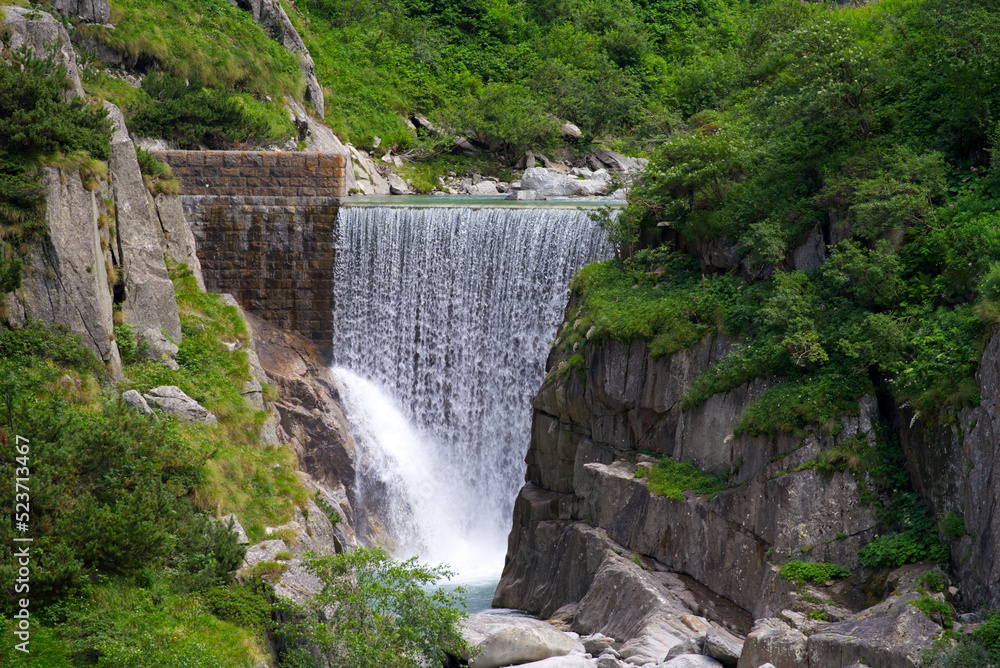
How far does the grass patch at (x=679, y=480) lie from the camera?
12.7 m

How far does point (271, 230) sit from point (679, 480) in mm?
13503

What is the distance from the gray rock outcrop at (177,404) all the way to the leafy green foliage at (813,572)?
967cm

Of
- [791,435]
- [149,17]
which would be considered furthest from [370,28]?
[791,435]

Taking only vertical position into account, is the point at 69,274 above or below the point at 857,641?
above

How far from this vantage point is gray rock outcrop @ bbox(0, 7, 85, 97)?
50.5 feet

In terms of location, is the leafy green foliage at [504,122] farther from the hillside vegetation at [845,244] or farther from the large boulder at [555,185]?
the hillside vegetation at [845,244]

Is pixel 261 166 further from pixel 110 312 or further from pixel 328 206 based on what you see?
pixel 110 312

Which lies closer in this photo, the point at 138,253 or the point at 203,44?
the point at 138,253

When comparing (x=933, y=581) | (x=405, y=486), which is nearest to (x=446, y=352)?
(x=405, y=486)

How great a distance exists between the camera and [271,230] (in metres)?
22.2

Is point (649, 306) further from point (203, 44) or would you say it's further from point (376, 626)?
point (203, 44)

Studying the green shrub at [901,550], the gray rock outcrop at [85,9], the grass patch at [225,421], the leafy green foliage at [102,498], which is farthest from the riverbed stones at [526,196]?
the green shrub at [901,550]

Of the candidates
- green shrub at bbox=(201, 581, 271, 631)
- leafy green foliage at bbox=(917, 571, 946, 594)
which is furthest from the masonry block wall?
leafy green foliage at bbox=(917, 571, 946, 594)

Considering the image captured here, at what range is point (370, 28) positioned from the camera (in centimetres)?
4091
